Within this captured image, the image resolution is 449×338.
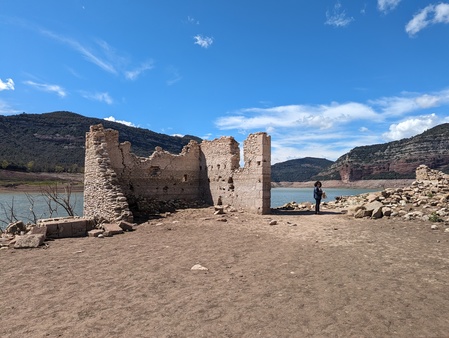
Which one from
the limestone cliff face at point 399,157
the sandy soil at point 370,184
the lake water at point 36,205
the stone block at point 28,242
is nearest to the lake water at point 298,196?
the lake water at point 36,205

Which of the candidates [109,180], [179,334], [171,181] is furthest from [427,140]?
[179,334]

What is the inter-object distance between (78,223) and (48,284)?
501cm

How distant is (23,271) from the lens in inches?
247

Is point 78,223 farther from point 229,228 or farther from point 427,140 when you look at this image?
point 427,140

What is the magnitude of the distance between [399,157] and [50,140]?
278 feet

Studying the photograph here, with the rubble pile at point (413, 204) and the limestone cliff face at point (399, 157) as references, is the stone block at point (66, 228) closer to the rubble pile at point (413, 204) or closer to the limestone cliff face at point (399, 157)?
the rubble pile at point (413, 204)

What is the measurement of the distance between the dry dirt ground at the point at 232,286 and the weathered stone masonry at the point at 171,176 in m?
4.40

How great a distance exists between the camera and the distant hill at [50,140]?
66.6 m

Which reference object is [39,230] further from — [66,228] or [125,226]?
[125,226]

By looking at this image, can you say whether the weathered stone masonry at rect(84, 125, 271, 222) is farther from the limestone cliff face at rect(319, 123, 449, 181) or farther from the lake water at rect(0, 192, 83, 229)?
the limestone cliff face at rect(319, 123, 449, 181)

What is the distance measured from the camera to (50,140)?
80.5 metres

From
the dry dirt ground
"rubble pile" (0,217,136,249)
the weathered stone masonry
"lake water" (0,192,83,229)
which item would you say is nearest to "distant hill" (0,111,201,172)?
"lake water" (0,192,83,229)

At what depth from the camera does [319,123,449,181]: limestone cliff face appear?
189 ft

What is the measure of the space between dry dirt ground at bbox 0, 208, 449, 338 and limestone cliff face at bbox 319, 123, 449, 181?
5499cm
